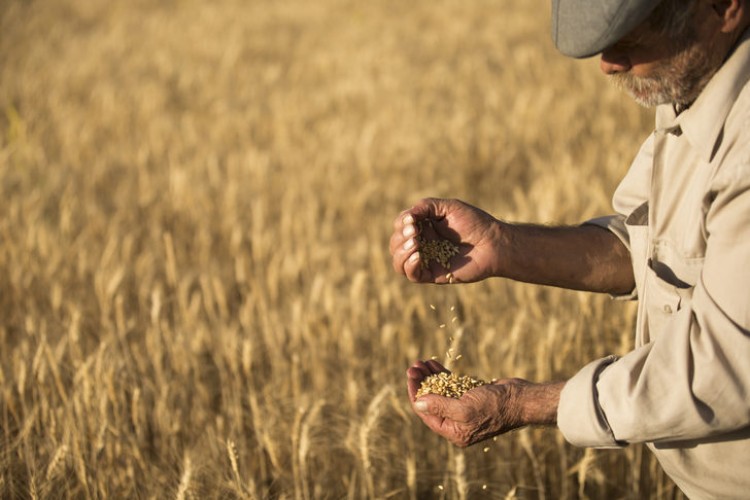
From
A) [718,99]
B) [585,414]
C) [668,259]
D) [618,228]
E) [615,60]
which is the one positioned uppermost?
[615,60]

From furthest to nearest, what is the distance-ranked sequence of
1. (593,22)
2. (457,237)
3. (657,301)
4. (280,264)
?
(280,264) < (457,237) < (657,301) < (593,22)

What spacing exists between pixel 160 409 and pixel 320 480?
0.59 metres

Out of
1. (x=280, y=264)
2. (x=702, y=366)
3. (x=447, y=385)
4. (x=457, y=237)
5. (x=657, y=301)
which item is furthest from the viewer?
(x=280, y=264)

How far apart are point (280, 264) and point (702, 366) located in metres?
3.01

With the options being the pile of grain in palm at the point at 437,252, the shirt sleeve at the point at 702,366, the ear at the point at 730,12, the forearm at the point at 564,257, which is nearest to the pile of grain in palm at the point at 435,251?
the pile of grain in palm at the point at 437,252

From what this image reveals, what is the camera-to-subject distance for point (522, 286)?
11.7ft

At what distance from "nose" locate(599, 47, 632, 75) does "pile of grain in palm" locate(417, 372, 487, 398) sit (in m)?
0.73

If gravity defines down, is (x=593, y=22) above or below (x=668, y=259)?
above

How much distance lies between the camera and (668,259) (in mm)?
1743

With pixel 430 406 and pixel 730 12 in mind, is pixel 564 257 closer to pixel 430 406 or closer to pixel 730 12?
pixel 430 406

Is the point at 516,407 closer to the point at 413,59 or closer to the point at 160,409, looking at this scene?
the point at 160,409

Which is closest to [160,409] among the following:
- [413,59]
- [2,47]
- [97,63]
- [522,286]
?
[522,286]

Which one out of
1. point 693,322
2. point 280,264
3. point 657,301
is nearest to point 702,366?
point 693,322

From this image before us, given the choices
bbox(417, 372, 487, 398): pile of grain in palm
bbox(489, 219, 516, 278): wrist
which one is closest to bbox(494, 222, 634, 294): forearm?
bbox(489, 219, 516, 278): wrist
